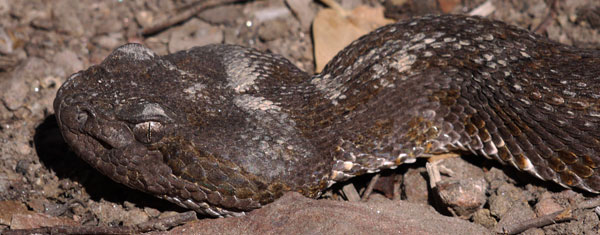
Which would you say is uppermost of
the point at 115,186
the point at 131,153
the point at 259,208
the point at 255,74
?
the point at 255,74

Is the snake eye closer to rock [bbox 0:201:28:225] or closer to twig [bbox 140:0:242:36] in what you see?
rock [bbox 0:201:28:225]

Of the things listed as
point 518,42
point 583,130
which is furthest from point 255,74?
point 583,130

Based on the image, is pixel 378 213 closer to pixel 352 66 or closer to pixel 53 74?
pixel 352 66

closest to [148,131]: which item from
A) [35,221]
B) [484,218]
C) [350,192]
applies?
[35,221]

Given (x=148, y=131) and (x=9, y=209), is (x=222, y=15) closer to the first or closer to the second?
(x=148, y=131)

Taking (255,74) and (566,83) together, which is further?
(255,74)

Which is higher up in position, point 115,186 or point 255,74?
point 255,74

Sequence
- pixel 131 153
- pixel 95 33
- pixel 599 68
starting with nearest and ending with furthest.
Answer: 1. pixel 131 153
2. pixel 599 68
3. pixel 95 33

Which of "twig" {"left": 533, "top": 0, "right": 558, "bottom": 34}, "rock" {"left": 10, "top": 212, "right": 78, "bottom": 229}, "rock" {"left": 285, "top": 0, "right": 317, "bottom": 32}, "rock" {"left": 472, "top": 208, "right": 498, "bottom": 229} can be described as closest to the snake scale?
"rock" {"left": 472, "top": 208, "right": 498, "bottom": 229}
